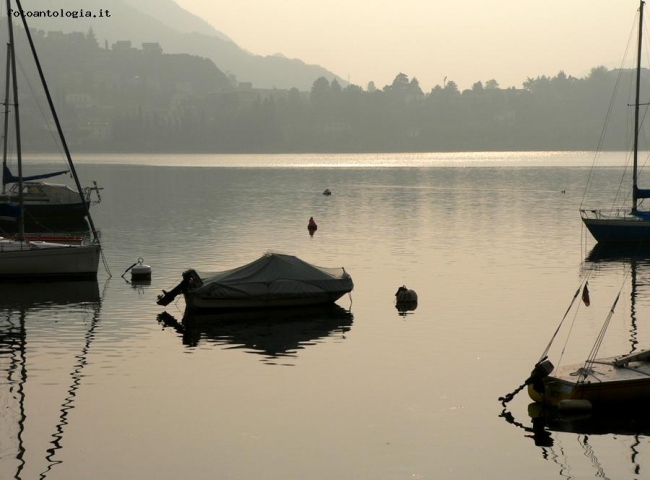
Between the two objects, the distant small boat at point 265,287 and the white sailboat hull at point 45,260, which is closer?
the distant small boat at point 265,287

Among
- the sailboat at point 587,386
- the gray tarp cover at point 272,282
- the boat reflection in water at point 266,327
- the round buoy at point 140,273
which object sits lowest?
the boat reflection in water at point 266,327

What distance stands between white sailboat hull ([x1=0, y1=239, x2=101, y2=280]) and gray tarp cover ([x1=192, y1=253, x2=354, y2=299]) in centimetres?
1146

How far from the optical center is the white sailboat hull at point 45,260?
58219mm

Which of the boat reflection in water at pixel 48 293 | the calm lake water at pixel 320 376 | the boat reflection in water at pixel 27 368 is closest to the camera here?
the calm lake water at pixel 320 376

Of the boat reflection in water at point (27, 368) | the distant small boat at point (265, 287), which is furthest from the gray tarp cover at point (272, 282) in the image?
the boat reflection in water at point (27, 368)

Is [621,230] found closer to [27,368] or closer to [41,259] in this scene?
[41,259]

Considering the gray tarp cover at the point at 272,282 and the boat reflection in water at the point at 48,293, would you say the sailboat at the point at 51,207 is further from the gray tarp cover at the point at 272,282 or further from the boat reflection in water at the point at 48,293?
the gray tarp cover at the point at 272,282

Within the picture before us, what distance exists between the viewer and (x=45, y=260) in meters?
58.6

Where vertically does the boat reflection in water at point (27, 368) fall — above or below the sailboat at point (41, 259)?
below

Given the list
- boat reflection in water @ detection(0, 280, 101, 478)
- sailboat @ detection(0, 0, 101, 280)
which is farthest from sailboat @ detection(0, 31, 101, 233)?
boat reflection in water @ detection(0, 280, 101, 478)

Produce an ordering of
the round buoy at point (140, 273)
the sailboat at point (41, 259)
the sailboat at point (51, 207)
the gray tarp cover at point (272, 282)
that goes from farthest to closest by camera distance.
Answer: the sailboat at point (51, 207) → the round buoy at point (140, 273) → the sailboat at point (41, 259) → the gray tarp cover at point (272, 282)

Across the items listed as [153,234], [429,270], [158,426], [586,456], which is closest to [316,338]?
[158,426]

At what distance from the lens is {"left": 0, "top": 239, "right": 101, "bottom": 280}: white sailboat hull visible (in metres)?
58.2

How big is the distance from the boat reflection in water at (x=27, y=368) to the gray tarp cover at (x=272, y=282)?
5.75m
